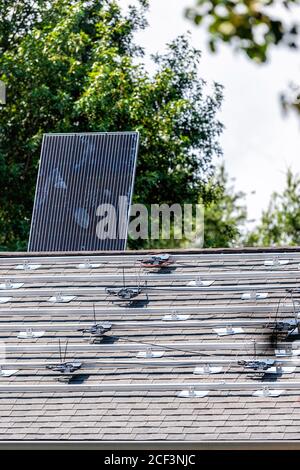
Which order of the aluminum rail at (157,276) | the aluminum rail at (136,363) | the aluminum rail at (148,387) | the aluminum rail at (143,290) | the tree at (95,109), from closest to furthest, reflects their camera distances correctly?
the aluminum rail at (148,387)
the aluminum rail at (136,363)
the aluminum rail at (143,290)
the aluminum rail at (157,276)
the tree at (95,109)

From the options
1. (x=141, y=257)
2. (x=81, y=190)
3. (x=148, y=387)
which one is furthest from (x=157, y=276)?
(x=81, y=190)

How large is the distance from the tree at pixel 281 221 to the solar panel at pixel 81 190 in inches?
994

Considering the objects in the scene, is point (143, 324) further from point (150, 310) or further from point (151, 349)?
point (151, 349)

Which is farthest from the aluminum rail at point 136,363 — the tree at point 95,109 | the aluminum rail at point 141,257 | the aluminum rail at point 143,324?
the tree at point 95,109

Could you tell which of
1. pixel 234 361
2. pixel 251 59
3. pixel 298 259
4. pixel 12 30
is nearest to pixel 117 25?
pixel 12 30

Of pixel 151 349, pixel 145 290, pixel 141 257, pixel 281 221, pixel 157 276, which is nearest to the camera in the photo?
pixel 151 349

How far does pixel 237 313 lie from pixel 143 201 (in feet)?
43.9

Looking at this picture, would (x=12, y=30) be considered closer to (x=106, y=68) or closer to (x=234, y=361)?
(x=106, y=68)

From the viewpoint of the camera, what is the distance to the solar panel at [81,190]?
17.6m

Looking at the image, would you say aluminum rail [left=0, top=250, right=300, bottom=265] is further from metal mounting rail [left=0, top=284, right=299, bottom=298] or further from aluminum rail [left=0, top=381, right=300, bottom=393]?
aluminum rail [left=0, top=381, right=300, bottom=393]

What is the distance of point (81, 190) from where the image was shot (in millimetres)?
17953
